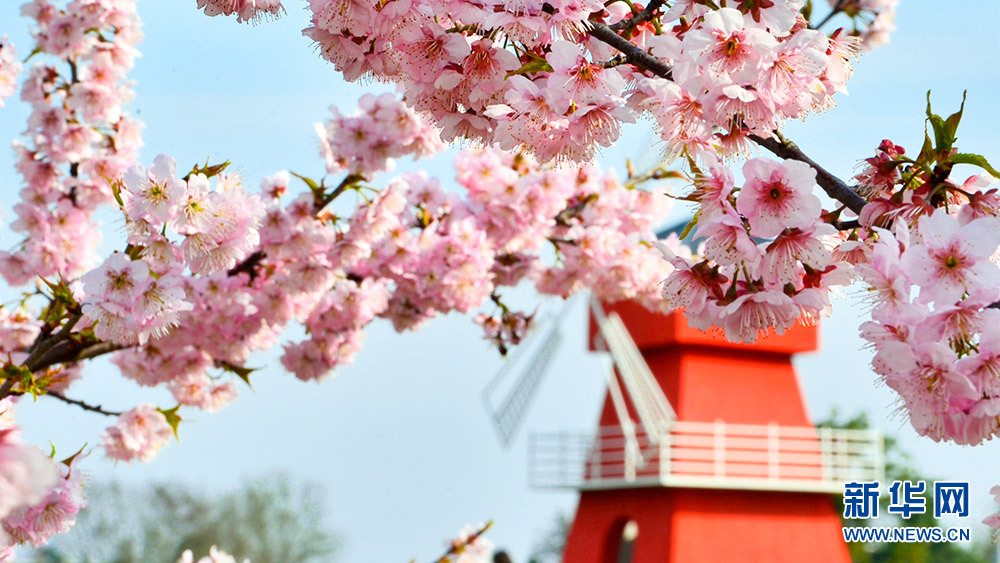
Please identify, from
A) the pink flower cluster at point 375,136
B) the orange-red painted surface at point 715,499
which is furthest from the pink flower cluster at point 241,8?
the orange-red painted surface at point 715,499

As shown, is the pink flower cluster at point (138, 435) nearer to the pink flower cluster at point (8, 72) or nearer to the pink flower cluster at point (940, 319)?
the pink flower cluster at point (8, 72)

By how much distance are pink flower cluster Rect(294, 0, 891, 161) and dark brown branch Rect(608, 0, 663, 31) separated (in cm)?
2

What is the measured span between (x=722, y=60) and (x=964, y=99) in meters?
0.40

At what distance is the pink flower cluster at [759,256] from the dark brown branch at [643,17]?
1.11ft

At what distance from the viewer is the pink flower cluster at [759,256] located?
67.6 inches

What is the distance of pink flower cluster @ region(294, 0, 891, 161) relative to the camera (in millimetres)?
1676

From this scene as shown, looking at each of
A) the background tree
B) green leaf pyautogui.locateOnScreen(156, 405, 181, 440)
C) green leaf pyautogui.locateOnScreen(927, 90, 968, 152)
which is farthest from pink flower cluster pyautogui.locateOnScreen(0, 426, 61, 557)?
the background tree

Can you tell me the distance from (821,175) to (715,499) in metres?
12.1

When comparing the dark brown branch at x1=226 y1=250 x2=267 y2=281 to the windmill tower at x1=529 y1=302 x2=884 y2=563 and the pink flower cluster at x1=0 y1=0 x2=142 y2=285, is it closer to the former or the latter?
the pink flower cluster at x1=0 y1=0 x2=142 y2=285

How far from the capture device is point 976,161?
1681 mm

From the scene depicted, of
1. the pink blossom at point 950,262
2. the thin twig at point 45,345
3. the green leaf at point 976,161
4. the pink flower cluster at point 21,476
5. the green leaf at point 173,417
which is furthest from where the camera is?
the green leaf at point 173,417

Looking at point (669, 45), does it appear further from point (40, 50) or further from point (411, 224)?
point (40, 50)

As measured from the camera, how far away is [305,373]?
4672 mm

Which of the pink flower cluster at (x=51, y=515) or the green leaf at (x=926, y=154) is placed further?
the pink flower cluster at (x=51, y=515)
